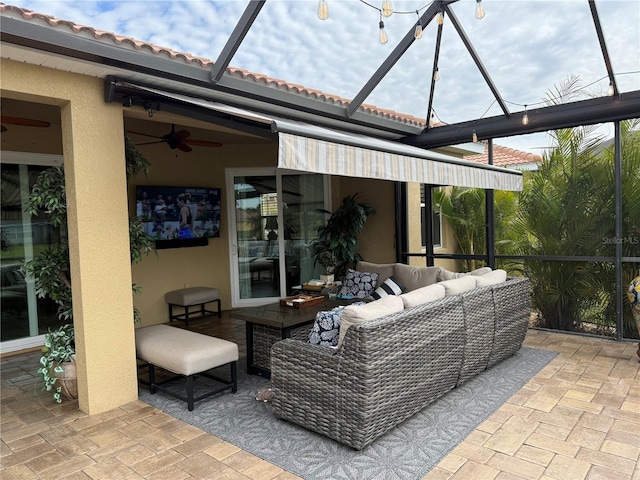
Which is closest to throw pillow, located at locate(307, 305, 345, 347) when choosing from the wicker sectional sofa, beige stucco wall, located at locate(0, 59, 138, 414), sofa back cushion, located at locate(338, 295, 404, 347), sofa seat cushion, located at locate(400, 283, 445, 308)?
the wicker sectional sofa

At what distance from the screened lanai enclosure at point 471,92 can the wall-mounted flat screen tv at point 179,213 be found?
3117 mm

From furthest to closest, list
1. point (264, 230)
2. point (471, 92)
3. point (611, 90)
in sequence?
point (264, 230) → point (471, 92) → point (611, 90)

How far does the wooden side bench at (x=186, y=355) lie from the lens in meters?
4.46

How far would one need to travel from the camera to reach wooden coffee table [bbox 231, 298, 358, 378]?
5164 millimetres

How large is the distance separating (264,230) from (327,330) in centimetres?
564

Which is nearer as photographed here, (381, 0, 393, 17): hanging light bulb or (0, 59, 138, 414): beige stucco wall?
(381, 0, 393, 17): hanging light bulb

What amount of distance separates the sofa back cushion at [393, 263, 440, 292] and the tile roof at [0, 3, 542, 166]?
2567 mm

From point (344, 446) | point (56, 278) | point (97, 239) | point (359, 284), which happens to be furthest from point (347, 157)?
point (359, 284)

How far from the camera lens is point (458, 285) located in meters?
4.94

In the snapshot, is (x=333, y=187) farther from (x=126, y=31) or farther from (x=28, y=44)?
(x=28, y=44)

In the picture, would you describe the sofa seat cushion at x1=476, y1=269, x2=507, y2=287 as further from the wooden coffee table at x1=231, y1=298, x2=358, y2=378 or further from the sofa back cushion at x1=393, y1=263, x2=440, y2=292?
the wooden coffee table at x1=231, y1=298, x2=358, y2=378

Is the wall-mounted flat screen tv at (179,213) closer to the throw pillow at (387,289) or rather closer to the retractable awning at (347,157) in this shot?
the retractable awning at (347,157)

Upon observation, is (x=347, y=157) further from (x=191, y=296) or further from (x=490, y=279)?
(x=191, y=296)

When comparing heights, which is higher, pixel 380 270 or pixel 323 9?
pixel 323 9
